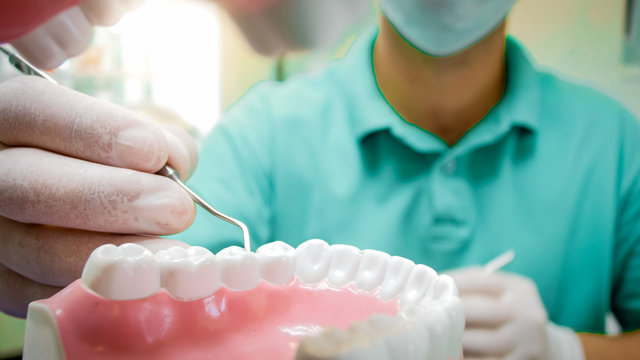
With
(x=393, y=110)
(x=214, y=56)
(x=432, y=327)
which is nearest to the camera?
(x=432, y=327)

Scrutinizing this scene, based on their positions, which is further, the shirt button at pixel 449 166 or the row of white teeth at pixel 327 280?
the shirt button at pixel 449 166

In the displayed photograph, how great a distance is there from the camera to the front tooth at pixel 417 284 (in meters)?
0.29

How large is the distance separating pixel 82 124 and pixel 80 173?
0.04m

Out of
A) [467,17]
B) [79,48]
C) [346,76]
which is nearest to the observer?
[79,48]

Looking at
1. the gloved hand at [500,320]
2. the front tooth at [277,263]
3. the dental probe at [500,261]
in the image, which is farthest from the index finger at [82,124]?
the dental probe at [500,261]

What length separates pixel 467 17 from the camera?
1.94 feet

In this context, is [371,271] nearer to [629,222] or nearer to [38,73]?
[38,73]

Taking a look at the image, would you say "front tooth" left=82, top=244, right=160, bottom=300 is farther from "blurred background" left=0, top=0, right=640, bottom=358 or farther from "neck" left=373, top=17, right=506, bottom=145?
"neck" left=373, top=17, right=506, bottom=145

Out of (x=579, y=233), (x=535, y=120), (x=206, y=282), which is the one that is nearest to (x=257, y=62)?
(x=206, y=282)

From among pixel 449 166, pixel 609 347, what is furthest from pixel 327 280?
pixel 609 347

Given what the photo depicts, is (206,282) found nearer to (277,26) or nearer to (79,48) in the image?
(79,48)

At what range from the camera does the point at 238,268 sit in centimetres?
31

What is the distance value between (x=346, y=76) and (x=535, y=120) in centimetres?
35

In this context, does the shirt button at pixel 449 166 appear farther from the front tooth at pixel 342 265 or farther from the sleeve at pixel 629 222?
the front tooth at pixel 342 265
